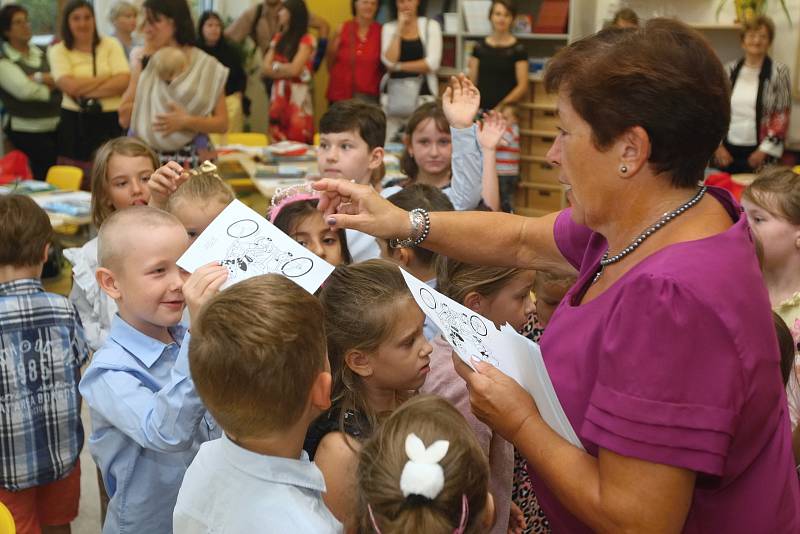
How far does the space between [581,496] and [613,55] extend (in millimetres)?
696

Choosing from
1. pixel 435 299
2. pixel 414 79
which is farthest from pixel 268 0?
pixel 435 299

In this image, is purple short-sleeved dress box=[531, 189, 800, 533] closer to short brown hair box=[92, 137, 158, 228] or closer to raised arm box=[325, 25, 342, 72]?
short brown hair box=[92, 137, 158, 228]

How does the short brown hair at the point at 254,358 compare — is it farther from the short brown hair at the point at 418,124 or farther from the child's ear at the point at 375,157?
the short brown hair at the point at 418,124

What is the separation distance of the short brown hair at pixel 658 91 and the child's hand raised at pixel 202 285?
78cm

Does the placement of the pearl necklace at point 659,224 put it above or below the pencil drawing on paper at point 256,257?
above

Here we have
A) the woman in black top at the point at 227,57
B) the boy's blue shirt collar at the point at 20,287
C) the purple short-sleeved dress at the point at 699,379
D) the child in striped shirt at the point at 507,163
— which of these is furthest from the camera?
the woman in black top at the point at 227,57

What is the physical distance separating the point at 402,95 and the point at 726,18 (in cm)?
294

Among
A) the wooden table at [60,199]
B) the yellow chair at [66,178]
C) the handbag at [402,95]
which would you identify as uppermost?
the wooden table at [60,199]

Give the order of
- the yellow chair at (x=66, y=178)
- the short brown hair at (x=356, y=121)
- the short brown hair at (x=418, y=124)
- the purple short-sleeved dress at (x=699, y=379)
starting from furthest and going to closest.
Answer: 1. the yellow chair at (x=66, y=178)
2. the short brown hair at (x=418, y=124)
3. the short brown hair at (x=356, y=121)
4. the purple short-sleeved dress at (x=699, y=379)

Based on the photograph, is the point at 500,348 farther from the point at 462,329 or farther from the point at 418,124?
the point at 418,124

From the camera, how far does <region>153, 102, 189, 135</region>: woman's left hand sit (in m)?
4.78

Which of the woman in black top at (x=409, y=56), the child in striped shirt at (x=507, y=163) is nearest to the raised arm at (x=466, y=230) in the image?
the child in striped shirt at (x=507, y=163)

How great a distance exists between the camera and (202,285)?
1712mm

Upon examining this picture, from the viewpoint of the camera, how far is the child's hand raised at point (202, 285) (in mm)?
1681
